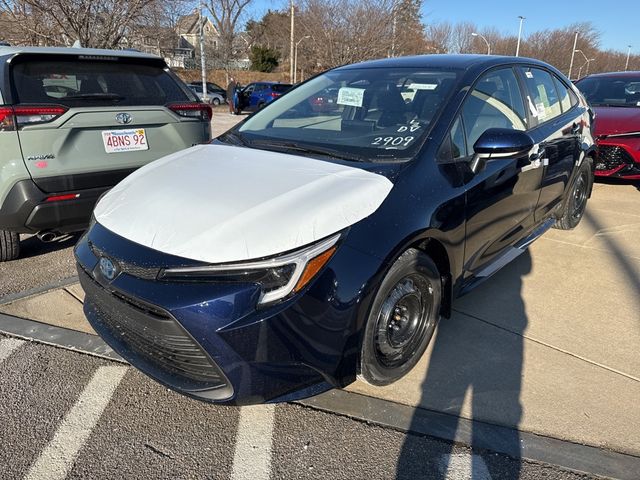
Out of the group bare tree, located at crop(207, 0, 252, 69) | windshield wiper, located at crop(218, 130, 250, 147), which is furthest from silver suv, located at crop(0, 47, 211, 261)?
bare tree, located at crop(207, 0, 252, 69)

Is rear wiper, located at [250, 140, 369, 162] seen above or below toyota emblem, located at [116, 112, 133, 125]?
below

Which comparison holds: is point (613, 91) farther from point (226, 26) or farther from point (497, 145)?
point (226, 26)

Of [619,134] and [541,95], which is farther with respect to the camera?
[619,134]

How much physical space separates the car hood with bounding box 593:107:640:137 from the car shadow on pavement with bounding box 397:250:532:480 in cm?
391

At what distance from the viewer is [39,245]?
4445 mm

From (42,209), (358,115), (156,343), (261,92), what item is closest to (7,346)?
(42,209)

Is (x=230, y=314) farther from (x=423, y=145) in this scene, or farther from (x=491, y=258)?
(x=491, y=258)

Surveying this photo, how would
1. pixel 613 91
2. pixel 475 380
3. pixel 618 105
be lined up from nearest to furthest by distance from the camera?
pixel 475 380, pixel 618 105, pixel 613 91

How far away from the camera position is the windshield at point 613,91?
697 centimetres

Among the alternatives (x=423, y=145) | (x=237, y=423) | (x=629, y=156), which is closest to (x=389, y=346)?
(x=237, y=423)

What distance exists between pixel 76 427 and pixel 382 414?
4.79ft

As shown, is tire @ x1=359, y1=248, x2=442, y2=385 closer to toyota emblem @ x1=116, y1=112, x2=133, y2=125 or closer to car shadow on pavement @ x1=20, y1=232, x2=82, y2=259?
toyota emblem @ x1=116, y1=112, x2=133, y2=125

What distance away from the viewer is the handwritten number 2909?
257 centimetres

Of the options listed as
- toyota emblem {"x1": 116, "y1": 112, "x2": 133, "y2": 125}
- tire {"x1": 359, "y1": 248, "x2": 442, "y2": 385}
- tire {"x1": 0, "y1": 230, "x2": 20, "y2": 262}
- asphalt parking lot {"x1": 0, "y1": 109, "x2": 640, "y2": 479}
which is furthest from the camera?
tire {"x1": 0, "y1": 230, "x2": 20, "y2": 262}
